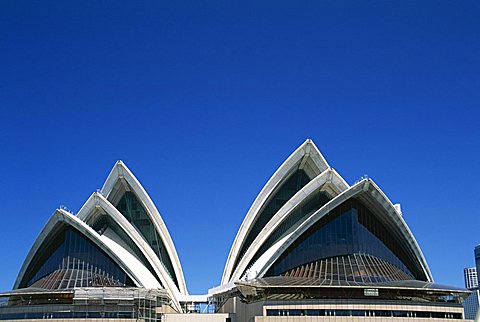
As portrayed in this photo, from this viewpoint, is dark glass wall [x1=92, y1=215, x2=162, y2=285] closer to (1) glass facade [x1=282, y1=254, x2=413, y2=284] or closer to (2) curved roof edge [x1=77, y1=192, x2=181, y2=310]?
(2) curved roof edge [x1=77, y1=192, x2=181, y2=310]

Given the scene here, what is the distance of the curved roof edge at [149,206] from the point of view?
186ft

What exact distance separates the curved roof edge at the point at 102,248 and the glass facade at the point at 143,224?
350cm

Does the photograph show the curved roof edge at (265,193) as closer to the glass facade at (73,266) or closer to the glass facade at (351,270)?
the glass facade at (351,270)

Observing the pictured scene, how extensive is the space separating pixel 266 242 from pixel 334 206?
7.82 metres

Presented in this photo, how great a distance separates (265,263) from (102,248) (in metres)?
14.2

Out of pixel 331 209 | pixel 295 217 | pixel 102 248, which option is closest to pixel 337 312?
pixel 331 209

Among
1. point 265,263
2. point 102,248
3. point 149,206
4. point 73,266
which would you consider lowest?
point 265,263

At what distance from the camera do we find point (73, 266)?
174ft

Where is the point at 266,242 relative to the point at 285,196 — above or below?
below

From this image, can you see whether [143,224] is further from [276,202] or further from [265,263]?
[265,263]

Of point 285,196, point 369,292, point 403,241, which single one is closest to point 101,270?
point 285,196

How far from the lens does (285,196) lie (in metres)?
57.5

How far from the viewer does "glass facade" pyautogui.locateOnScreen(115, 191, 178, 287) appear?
192 feet

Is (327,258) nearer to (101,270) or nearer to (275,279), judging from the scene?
(275,279)
